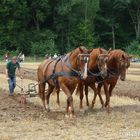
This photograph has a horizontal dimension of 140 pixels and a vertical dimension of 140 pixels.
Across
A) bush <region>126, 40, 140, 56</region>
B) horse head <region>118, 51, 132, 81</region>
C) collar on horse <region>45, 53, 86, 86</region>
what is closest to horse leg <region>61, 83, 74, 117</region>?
collar on horse <region>45, 53, 86, 86</region>

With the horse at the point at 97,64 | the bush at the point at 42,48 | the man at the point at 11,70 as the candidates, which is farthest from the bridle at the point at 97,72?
the bush at the point at 42,48

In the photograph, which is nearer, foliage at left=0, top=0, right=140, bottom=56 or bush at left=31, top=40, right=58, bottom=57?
bush at left=31, top=40, right=58, bottom=57

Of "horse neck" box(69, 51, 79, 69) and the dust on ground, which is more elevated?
"horse neck" box(69, 51, 79, 69)

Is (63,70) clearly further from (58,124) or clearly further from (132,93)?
(132,93)

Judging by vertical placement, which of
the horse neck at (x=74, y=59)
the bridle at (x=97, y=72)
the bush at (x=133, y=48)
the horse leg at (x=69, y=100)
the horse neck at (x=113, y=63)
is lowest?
the bush at (x=133, y=48)

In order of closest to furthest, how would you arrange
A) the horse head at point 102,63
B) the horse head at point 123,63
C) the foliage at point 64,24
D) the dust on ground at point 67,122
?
the dust on ground at point 67,122 → the horse head at point 123,63 → the horse head at point 102,63 → the foliage at point 64,24

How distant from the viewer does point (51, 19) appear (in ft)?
284

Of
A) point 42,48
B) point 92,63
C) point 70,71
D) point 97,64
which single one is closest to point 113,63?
point 97,64

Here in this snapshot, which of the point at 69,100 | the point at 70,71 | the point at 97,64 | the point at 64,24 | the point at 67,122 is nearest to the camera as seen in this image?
the point at 67,122

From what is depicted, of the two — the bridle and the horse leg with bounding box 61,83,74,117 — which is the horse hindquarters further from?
the bridle

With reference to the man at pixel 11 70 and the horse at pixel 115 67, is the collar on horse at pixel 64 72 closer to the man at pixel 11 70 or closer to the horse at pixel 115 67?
the horse at pixel 115 67

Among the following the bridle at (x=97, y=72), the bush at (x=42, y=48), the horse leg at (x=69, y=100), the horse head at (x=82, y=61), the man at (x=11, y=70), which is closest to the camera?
the horse leg at (x=69, y=100)

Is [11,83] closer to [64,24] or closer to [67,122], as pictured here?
[67,122]

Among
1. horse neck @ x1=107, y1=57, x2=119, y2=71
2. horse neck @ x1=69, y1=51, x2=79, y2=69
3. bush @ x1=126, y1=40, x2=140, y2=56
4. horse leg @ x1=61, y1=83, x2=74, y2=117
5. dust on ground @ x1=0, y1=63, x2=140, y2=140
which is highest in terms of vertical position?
horse neck @ x1=69, y1=51, x2=79, y2=69
